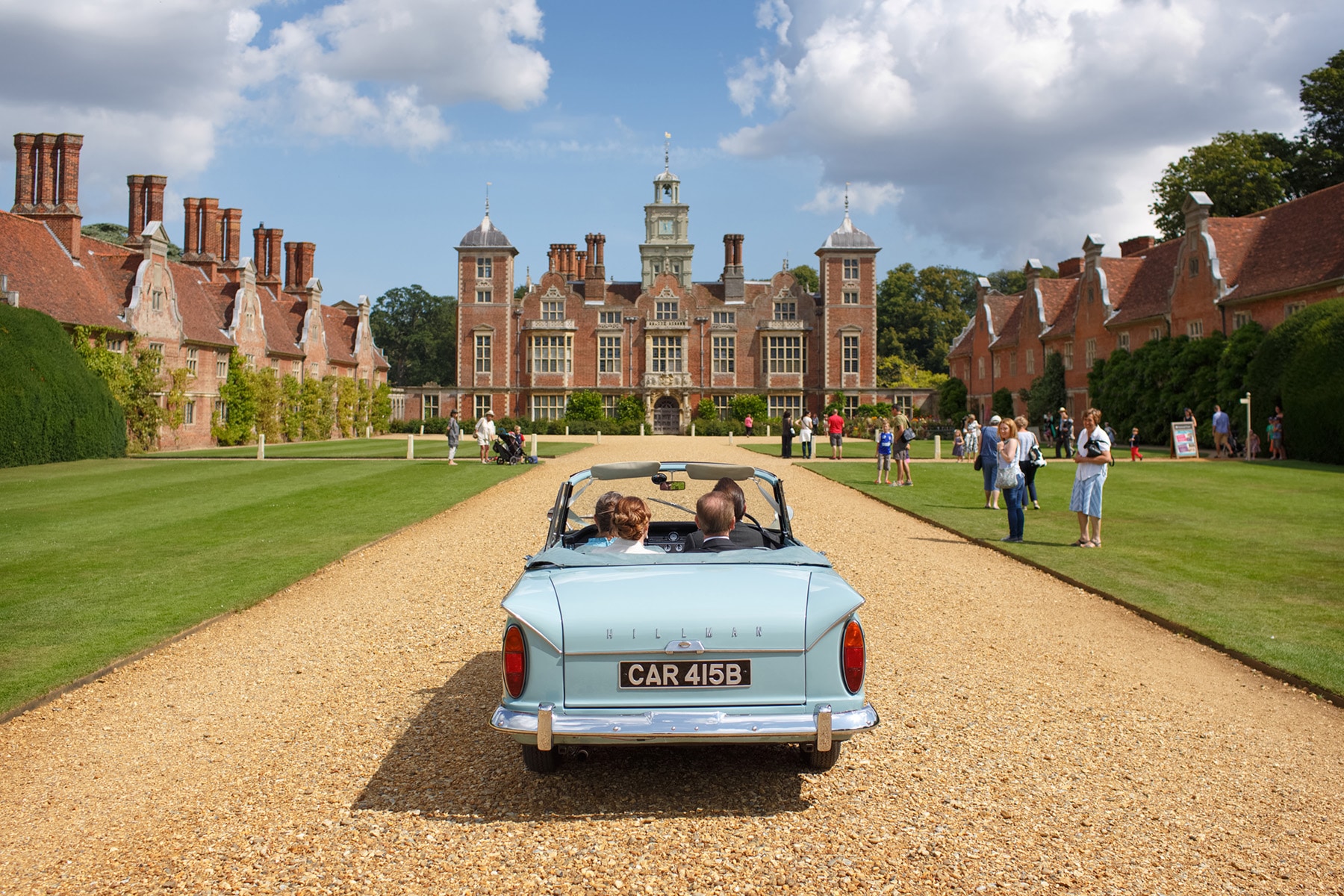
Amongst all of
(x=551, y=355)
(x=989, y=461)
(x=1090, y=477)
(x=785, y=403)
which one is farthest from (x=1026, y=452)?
(x=551, y=355)

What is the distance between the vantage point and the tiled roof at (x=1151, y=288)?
38781 mm

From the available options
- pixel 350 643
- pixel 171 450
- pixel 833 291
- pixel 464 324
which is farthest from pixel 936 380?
pixel 350 643

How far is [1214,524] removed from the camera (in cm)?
1483

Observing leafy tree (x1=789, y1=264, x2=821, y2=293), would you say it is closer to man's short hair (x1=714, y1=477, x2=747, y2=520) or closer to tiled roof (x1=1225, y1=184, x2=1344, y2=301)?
tiled roof (x1=1225, y1=184, x2=1344, y2=301)

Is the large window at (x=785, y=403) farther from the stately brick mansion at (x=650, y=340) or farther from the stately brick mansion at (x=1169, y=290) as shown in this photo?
the stately brick mansion at (x=1169, y=290)

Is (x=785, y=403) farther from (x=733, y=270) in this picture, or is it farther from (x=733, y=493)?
(x=733, y=493)

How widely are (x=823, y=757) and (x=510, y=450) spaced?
83.2 ft

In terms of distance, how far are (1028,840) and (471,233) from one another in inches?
2423

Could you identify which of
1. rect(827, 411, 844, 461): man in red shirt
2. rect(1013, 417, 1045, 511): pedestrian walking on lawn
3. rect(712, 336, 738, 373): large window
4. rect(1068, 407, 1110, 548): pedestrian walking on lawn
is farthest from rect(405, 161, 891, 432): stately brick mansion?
rect(1068, 407, 1110, 548): pedestrian walking on lawn

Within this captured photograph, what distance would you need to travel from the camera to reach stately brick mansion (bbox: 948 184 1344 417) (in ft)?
103

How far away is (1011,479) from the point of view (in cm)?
1348

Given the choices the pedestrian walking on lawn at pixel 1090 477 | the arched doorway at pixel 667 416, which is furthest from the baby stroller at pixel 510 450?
the arched doorway at pixel 667 416

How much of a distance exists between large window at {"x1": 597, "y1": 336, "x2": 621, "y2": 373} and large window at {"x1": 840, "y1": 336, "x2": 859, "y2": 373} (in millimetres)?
Result: 14062

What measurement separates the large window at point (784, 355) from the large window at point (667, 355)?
5.54m
